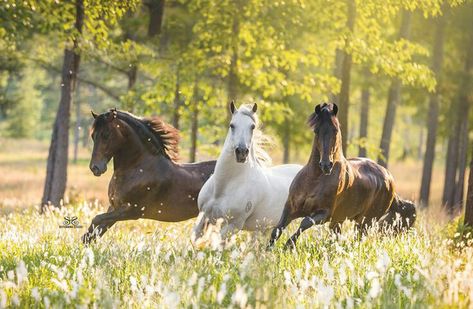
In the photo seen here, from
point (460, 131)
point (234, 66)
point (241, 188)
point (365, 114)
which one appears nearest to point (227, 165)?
point (241, 188)

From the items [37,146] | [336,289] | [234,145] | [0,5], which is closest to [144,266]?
[336,289]

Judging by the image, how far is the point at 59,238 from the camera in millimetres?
9055

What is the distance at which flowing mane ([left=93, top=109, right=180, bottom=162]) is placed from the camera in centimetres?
1027

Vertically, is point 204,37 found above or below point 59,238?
above

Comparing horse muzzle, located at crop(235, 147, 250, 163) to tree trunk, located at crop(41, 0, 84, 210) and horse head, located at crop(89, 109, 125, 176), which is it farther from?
tree trunk, located at crop(41, 0, 84, 210)

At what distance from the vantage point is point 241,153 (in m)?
8.71

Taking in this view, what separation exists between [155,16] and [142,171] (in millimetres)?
9686

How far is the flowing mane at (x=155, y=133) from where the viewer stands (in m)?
10.3

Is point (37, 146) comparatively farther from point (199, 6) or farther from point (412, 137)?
point (199, 6)

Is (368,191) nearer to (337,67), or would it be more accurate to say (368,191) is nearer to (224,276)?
(224,276)

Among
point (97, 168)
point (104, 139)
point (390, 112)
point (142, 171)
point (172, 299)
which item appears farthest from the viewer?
point (390, 112)

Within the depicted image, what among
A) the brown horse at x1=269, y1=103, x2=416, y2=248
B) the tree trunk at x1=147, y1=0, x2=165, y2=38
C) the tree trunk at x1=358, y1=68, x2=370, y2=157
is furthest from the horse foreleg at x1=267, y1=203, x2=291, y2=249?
the tree trunk at x1=358, y1=68, x2=370, y2=157

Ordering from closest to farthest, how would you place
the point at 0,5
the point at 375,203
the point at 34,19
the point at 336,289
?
the point at 336,289 → the point at 375,203 → the point at 0,5 → the point at 34,19

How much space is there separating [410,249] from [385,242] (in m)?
0.33
